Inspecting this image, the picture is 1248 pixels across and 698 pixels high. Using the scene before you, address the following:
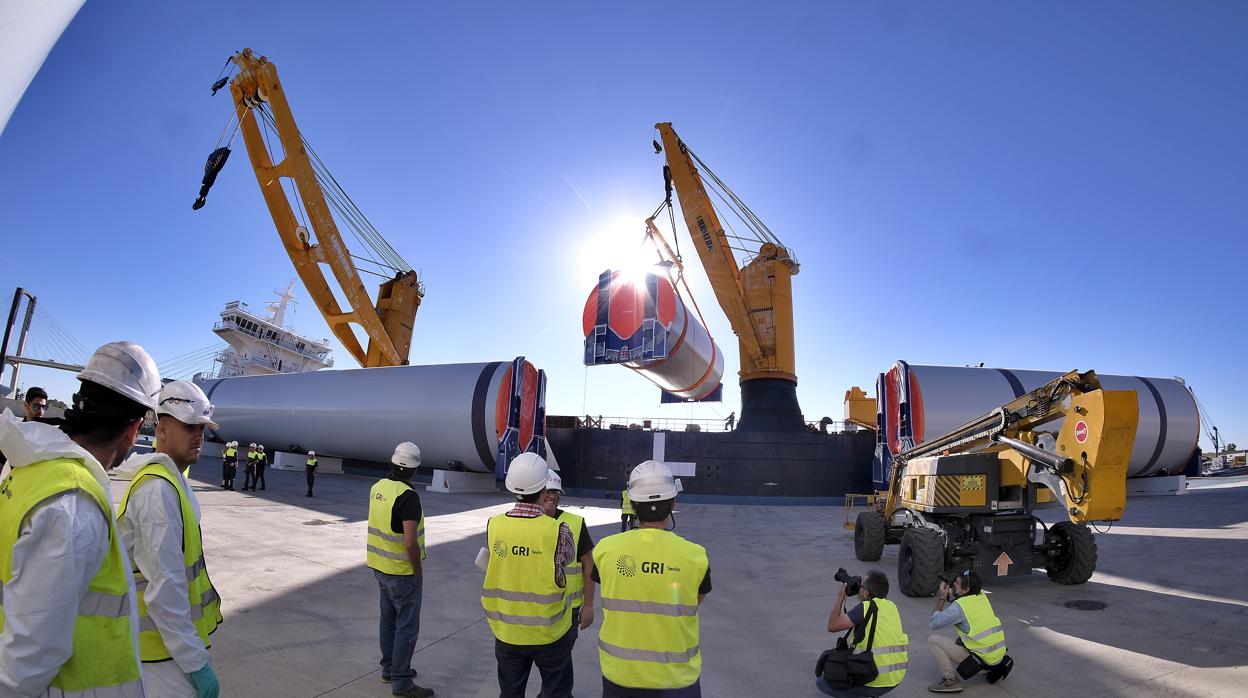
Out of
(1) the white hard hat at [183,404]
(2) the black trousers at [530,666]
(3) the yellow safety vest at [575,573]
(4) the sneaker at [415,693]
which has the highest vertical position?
(1) the white hard hat at [183,404]

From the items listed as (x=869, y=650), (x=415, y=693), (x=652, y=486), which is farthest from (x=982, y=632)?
(x=415, y=693)

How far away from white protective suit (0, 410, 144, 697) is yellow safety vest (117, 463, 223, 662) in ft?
1.76

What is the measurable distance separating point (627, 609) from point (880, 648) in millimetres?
2414

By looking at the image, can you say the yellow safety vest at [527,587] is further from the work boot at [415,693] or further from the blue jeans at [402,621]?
the work boot at [415,693]

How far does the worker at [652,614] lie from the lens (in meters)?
2.75

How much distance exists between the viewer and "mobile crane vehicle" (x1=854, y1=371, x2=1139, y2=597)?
633 cm

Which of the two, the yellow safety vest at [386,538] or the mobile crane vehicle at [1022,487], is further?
the mobile crane vehicle at [1022,487]

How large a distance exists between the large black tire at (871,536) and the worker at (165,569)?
34.7 ft

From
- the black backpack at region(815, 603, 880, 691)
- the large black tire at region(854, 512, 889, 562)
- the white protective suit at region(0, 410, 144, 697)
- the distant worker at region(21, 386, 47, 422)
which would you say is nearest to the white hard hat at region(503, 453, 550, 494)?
the white protective suit at region(0, 410, 144, 697)

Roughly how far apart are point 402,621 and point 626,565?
2.60 metres

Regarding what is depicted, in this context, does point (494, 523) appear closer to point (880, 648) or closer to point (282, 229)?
point (880, 648)

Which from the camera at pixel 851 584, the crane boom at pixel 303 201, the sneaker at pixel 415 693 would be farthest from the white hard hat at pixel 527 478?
the crane boom at pixel 303 201

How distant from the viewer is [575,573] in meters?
3.63

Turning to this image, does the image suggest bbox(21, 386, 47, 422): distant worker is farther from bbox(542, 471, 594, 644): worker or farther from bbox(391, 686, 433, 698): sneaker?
bbox(542, 471, 594, 644): worker
